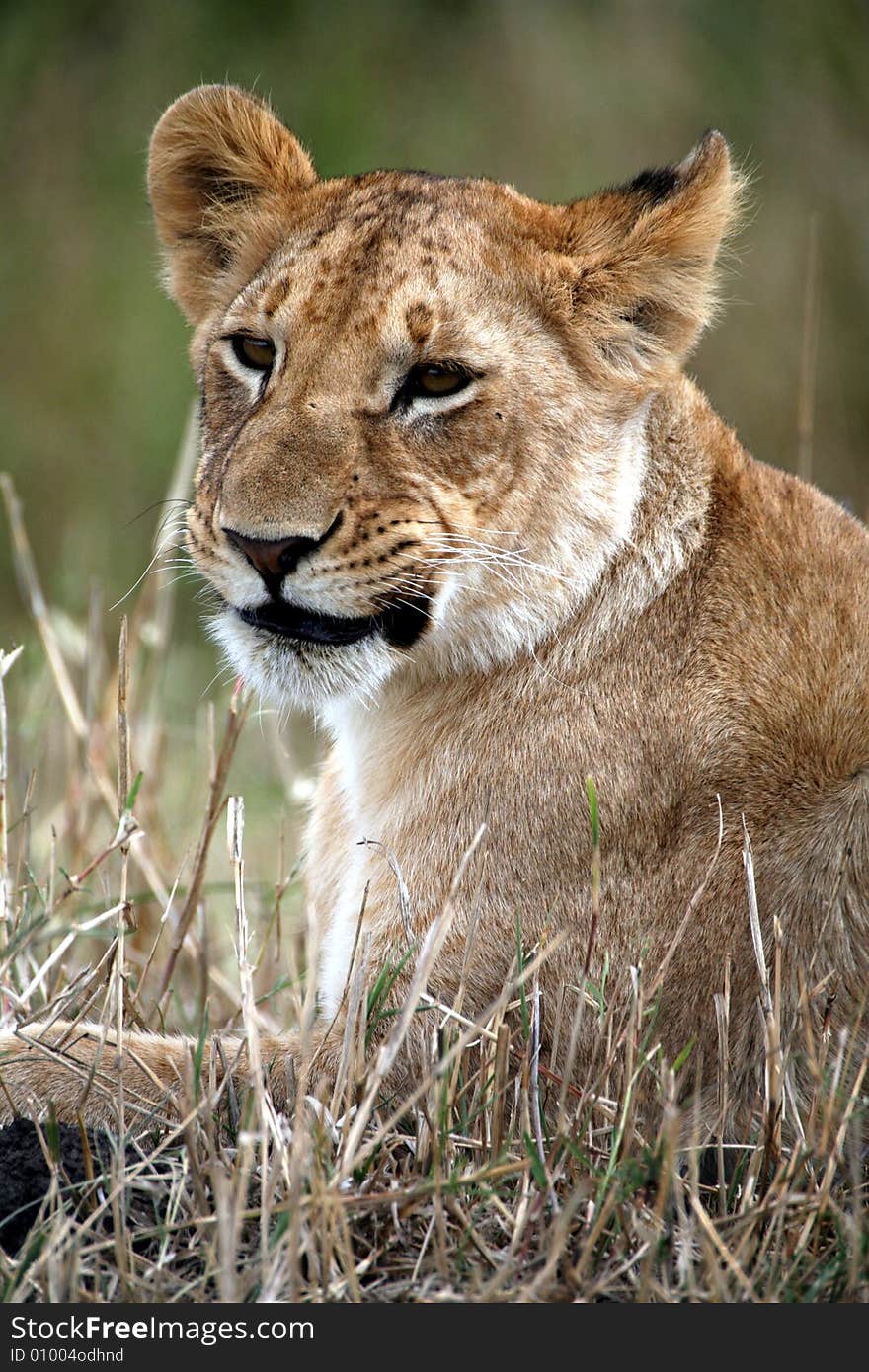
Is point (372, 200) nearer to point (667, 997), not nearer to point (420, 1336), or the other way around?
point (667, 997)

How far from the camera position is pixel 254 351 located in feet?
12.4

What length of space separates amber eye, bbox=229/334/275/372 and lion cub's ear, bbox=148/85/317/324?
14.1 inches

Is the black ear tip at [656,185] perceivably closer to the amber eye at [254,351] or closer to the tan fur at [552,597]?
the tan fur at [552,597]

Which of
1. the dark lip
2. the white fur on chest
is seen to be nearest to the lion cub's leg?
the white fur on chest

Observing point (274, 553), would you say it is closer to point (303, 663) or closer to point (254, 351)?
point (303, 663)

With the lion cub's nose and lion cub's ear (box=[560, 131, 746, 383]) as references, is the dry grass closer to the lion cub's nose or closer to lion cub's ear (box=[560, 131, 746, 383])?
the lion cub's nose

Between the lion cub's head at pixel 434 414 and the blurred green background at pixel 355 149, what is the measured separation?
25.3 feet

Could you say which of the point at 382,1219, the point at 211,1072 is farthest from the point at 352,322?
the point at 382,1219

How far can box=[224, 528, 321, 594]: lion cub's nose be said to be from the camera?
3.29 m

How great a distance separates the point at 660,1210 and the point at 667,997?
2.92 feet

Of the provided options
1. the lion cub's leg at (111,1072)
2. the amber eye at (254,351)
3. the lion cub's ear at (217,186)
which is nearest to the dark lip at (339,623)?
the amber eye at (254,351)

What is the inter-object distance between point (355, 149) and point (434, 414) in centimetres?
884

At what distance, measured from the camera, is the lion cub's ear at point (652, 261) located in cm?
369

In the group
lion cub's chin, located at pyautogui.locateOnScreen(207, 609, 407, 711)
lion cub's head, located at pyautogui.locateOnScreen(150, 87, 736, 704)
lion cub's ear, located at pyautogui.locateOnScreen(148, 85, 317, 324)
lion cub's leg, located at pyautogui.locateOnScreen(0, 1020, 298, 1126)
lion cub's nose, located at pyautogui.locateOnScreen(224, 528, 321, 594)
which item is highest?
lion cub's ear, located at pyautogui.locateOnScreen(148, 85, 317, 324)
